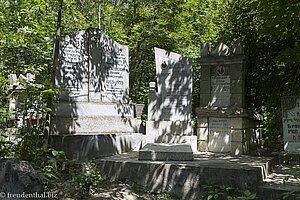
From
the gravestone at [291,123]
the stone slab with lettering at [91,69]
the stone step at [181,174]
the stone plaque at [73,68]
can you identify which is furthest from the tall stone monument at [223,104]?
the stone plaque at [73,68]

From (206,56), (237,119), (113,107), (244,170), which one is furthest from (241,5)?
(244,170)

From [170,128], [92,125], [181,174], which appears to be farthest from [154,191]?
[170,128]

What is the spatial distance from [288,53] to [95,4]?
9.05 m

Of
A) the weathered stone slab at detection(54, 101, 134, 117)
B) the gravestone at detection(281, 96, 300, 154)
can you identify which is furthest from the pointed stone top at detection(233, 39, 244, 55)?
the weathered stone slab at detection(54, 101, 134, 117)

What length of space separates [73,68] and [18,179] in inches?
151

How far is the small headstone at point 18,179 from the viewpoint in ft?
9.37

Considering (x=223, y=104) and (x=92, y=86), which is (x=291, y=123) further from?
(x=92, y=86)

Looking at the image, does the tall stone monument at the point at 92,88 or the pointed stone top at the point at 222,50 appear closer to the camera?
the tall stone monument at the point at 92,88

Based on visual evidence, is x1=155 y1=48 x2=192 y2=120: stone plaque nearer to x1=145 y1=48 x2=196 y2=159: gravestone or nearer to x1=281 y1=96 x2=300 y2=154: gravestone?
x1=145 y1=48 x2=196 y2=159: gravestone

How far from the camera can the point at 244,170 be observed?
4090 mm

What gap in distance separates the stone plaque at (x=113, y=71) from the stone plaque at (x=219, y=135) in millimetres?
2584

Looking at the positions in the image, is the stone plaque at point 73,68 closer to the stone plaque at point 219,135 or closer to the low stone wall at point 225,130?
the low stone wall at point 225,130

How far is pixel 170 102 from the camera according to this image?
734 centimetres

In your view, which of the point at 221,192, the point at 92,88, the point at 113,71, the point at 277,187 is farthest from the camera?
the point at 113,71
